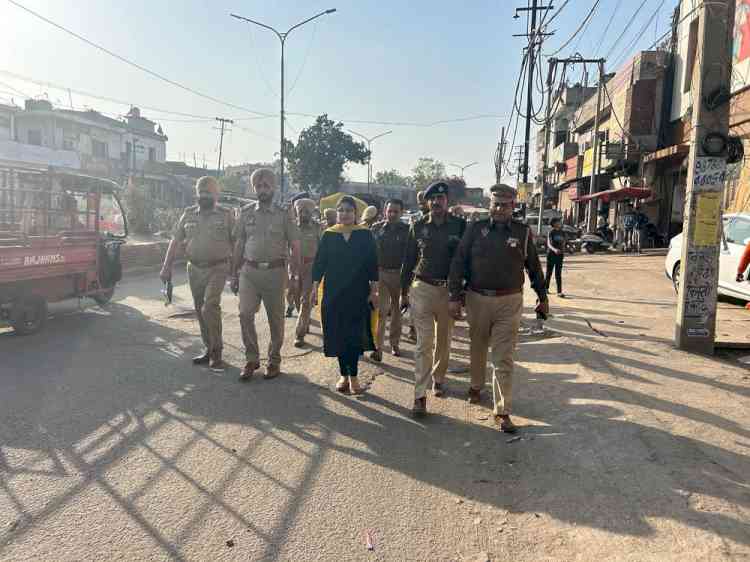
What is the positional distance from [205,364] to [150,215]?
23.3m

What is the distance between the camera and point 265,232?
18.5 ft

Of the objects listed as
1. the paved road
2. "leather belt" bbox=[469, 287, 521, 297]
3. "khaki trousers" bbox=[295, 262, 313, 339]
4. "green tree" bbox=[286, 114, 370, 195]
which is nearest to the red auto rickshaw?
the paved road

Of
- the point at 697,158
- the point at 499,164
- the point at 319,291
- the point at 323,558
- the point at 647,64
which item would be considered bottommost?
the point at 323,558

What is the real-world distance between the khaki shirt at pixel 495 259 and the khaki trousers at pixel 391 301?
2235mm

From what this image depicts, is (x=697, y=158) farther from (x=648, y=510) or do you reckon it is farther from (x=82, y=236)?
(x=82, y=236)

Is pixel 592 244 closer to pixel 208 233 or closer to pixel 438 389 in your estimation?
pixel 438 389

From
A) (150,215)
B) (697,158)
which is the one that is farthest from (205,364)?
(150,215)

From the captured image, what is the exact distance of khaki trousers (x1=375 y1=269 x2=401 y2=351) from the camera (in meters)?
6.85

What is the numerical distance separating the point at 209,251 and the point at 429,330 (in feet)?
8.44

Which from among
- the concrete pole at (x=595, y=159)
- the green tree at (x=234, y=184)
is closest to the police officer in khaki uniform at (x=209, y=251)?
the concrete pole at (x=595, y=159)

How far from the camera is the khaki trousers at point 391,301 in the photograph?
6848 millimetres

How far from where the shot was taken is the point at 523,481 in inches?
138

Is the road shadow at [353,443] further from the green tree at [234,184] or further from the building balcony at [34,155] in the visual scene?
the green tree at [234,184]

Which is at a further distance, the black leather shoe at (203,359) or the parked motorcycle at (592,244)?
the parked motorcycle at (592,244)
